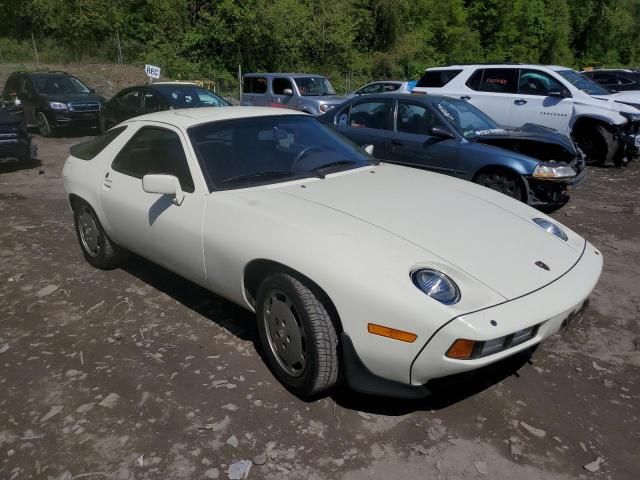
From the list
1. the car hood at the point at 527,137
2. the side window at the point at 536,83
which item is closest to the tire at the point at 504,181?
the car hood at the point at 527,137

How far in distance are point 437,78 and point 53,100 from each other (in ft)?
29.5

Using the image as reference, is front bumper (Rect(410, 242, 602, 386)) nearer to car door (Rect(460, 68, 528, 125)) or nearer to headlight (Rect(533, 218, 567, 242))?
headlight (Rect(533, 218, 567, 242))

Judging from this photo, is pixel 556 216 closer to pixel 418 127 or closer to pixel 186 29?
pixel 418 127

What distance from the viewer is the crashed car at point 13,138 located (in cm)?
895

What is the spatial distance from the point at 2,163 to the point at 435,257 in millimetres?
10156

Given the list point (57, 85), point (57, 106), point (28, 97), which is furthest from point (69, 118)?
point (28, 97)

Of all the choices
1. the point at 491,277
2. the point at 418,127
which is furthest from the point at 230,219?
the point at 418,127

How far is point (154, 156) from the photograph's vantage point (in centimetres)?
379

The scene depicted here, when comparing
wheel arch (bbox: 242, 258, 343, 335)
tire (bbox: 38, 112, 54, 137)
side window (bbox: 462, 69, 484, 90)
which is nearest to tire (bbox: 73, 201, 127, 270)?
wheel arch (bbox: 242, 258, 343, 335)

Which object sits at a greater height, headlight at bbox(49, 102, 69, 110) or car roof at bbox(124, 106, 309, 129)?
→ car roof at bbox(124, 106, 309, 129)

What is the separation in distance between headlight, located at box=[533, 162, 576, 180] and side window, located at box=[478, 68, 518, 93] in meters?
4.46

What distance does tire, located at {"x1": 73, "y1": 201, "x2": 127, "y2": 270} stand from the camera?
441 centimetres

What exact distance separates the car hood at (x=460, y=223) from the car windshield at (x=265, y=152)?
0.20m

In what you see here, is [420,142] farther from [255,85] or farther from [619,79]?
[619,79]
